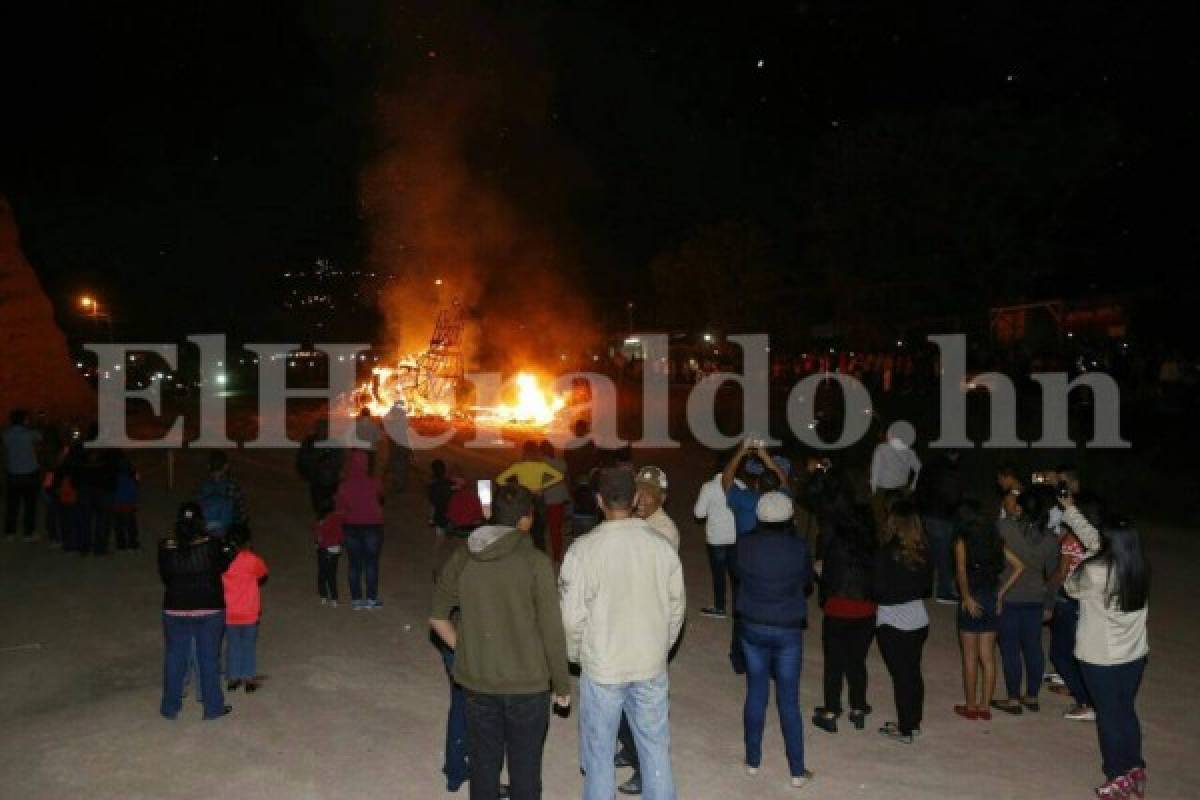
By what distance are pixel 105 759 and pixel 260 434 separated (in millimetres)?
24515

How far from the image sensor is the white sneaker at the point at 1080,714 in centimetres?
648

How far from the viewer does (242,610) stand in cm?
681

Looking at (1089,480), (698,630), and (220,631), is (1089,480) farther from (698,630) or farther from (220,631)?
(220,631)

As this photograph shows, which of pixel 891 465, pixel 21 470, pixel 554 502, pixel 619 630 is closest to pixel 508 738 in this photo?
pixel 619 630

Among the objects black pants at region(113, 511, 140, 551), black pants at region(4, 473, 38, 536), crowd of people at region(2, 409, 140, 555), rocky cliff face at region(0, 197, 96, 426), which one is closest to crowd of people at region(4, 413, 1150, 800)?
crowd of people at region(2, 409, 140, 555)

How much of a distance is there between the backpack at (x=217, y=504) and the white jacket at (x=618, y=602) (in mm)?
4745

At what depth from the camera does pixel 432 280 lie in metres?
36.3

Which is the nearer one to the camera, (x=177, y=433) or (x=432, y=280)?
(x=177, y=433)

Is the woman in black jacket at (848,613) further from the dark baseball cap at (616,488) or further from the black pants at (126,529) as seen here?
the black pants at (126,529)

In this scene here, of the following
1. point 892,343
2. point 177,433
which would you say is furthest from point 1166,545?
point 177,433

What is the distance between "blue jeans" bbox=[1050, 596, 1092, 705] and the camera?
6574mm

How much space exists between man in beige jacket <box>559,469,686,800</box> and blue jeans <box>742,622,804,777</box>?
1043 mm

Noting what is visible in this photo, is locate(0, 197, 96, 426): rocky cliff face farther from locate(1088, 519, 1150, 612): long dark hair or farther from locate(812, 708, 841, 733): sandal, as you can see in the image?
locate(1088, 519, 1150, 612): long dark hair

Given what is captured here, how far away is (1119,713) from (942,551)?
426 centimetres
